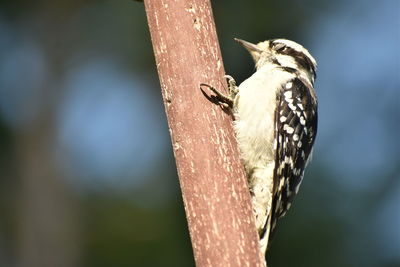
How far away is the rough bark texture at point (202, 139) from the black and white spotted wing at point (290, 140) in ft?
3.62

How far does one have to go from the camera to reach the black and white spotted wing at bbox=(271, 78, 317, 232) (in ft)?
17.5

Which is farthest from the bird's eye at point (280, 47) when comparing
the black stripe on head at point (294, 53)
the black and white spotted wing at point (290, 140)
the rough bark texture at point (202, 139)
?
the rough bark texture at point (202, 139)

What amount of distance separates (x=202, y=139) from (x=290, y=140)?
1.41 metres

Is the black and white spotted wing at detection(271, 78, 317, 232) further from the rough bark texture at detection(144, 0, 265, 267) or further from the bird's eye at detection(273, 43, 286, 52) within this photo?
the rough bark texture at detection(144, 0, 265, 267)

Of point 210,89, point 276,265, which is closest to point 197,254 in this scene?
point 210,89

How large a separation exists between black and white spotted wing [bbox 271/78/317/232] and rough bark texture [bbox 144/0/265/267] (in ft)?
3.62

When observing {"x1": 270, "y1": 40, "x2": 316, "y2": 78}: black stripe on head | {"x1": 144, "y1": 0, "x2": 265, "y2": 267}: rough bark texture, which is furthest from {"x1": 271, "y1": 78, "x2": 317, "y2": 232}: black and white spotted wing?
{"x1": 144, "y1": 0, "x2": 265, "y2": 267}: rough bark texture

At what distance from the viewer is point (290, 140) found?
5410 millimetres

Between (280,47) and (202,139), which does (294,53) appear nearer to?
(280,47)

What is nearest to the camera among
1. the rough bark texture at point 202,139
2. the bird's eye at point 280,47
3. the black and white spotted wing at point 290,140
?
the rough bark texture at point 202,139

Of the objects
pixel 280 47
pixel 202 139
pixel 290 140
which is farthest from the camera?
pixel 280 47

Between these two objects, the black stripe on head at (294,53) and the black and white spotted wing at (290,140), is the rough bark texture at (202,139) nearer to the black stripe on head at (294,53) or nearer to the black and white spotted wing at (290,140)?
the black and white spotted wing at (290,140)

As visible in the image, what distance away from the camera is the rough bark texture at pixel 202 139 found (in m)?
3.95

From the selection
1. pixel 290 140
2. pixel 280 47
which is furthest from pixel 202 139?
pixel 280 47
